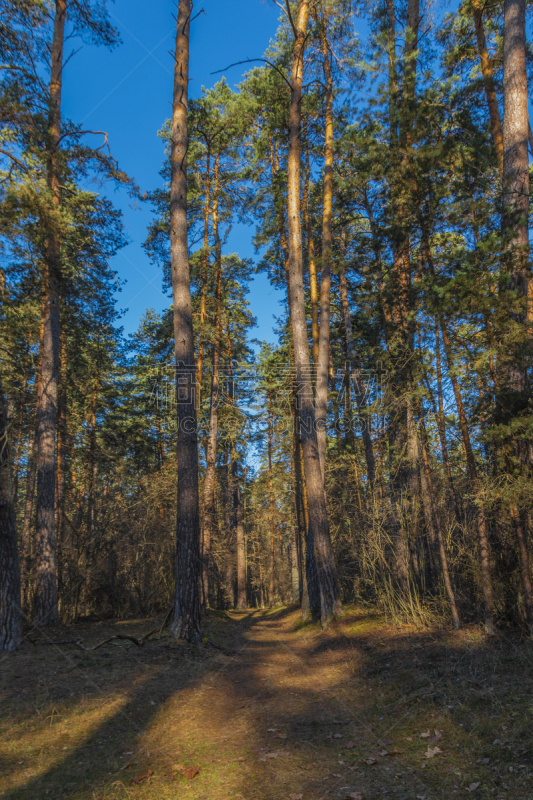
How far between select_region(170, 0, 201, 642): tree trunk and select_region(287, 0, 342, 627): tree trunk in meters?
2.80

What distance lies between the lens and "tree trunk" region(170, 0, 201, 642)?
8.26 m

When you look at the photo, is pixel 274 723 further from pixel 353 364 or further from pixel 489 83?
pixel 353 364

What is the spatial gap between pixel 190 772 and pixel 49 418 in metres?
8.30

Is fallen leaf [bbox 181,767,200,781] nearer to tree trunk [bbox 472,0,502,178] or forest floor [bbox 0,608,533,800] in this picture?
forest floor [bbox 0,608,533,800]

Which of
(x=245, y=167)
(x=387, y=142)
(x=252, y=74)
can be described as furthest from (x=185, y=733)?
(x=252, y=74)

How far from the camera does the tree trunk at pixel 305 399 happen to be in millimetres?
10031

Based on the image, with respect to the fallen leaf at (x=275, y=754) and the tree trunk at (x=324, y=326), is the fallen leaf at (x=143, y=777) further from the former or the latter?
the tree trunk at (x=324, y=326)

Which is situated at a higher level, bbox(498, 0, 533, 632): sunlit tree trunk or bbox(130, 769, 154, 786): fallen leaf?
bbox(498, 0, 533, 632): sunlit tree trunk

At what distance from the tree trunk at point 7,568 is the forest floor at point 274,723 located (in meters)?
0.39

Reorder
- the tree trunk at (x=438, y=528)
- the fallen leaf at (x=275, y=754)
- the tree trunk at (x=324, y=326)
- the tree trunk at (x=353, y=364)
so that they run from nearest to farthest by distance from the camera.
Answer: the fallen leaf at (x=275, y=754) → the tree trunk at (x=438, y=528) → the tree trunk at (x=324, y=326) → the tree trunk at (x=353, y=364)

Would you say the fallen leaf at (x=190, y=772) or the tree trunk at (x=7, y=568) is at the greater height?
the tree trunk at (x=7, y=568)

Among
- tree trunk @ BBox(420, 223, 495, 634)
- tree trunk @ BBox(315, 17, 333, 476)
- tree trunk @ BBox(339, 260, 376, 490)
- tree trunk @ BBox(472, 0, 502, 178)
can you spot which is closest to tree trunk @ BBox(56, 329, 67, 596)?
tree trunk @ BBox(315, 17, 333, 476)

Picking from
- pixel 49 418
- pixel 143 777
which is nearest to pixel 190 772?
pixel 143 777

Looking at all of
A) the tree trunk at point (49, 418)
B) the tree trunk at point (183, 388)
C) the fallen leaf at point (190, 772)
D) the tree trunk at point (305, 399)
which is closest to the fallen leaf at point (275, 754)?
the fallen leaf at point (190, 772)
